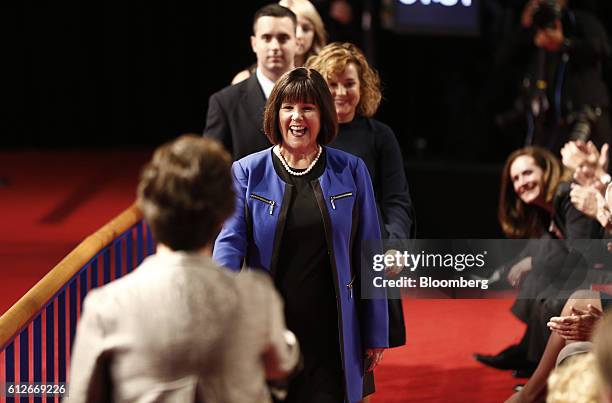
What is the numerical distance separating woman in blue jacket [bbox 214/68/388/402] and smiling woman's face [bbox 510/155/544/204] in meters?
1.83

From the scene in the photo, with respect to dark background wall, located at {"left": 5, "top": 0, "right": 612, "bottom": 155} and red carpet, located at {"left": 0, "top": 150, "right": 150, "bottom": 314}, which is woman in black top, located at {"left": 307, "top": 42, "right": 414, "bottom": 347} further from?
dark background wall, located at {"left": 5, "top": 0, "right": 612, "bottom": 155}

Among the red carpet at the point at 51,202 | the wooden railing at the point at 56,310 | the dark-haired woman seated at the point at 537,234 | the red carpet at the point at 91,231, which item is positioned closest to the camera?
the wooden railing at the point at 56,310

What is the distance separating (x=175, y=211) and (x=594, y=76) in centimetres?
548

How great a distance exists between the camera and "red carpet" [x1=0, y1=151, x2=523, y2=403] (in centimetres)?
523

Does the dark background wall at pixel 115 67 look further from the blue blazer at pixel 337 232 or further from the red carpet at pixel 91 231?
the blue blazer at pixel 337 232

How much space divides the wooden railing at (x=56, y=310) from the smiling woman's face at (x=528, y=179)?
176 centimetres

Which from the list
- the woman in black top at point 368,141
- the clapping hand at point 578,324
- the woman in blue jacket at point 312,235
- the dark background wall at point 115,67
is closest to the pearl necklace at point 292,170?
the woman in blue jacket at point 312,235

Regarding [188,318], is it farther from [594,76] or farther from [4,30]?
[4,30]

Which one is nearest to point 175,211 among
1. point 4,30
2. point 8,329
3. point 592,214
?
point 8,329

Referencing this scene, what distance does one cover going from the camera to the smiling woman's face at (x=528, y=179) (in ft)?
17.4

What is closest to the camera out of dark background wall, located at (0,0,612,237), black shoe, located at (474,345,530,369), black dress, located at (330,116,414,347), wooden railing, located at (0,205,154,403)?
wooden railing, located at (0,205,154,403)

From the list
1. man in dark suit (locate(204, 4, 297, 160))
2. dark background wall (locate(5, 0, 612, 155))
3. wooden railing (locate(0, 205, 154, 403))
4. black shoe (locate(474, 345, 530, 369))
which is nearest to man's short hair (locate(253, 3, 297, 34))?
man in dark suit (locate(204, 4, 297, 160))

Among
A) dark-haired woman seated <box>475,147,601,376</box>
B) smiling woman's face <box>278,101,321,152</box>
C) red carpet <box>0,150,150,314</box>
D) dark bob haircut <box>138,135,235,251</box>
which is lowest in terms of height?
red carpet <box>0,150,150,314</box>

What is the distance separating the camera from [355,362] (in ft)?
11.9
